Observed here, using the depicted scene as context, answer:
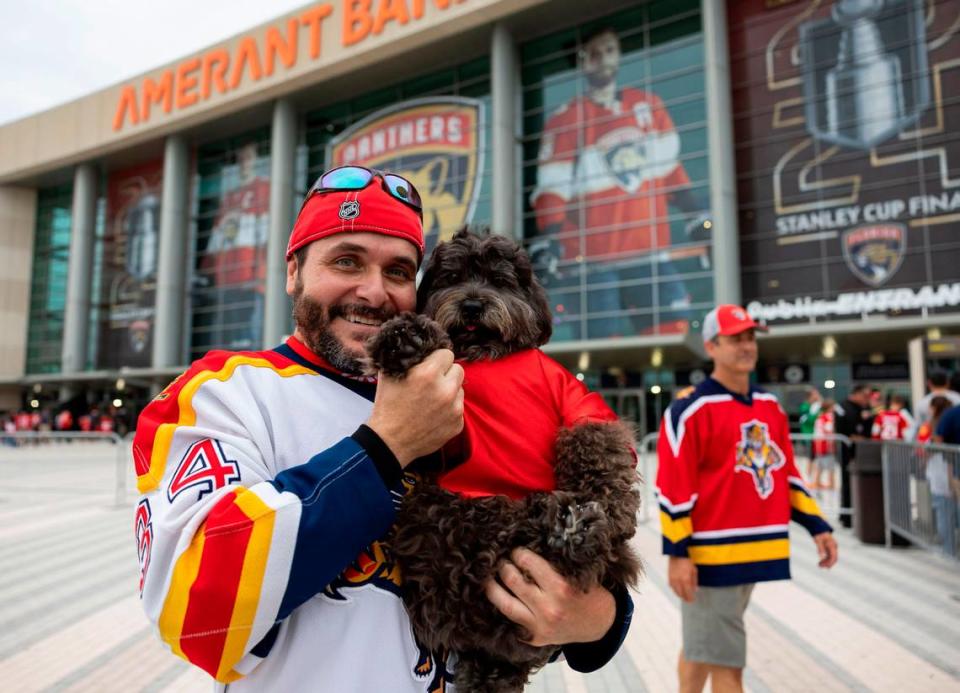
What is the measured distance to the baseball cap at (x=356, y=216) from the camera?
1.58 metres

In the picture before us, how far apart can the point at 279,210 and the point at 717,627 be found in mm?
30642

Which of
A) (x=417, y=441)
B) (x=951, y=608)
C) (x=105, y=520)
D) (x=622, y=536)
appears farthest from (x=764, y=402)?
(x=105, y=520)

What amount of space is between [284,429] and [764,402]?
3.16m

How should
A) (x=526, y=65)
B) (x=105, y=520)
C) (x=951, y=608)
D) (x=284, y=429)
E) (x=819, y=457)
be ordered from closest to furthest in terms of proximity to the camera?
(x=284, y=429) → (x=951, y=608) → (x=105, y=520) → (x=819, y=457) → (x=526, y=65)

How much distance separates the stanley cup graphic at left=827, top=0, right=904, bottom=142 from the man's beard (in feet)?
83.2

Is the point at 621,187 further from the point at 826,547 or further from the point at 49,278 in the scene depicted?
the point at 49,278

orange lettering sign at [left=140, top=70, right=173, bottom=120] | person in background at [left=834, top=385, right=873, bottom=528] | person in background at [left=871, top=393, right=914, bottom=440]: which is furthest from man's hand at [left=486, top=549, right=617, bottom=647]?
orange lettering sign at [left=140, top=70, right=173, bottom=120]

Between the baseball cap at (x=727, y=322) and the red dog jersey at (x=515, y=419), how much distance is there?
2.23m

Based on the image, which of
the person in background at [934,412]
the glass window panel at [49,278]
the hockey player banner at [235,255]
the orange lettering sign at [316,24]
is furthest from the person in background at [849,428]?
the glass window panel at [49,278]

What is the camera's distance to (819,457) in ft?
36.2

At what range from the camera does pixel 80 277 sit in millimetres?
37531

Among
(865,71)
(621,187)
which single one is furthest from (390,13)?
(865,71)

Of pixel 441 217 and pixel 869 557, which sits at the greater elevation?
pixel 441 217

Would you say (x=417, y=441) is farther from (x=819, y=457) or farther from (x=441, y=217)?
(x=441, y=217)
